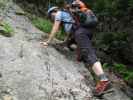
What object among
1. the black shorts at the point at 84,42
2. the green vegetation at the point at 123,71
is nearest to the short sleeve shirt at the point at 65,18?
the black shorts at the point at 84,42

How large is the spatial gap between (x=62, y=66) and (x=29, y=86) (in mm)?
1408

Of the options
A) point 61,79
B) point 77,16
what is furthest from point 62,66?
point 77,16

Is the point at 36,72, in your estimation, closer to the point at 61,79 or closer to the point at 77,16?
the point at 61,79

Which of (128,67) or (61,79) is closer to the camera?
(61,79)

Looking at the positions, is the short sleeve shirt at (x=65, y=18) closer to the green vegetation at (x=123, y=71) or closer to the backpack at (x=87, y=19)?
the backpack at (x=87, y=19)

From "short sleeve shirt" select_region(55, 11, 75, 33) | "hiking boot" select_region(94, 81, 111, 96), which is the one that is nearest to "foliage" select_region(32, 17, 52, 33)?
"short sleeve shirt" select_region(55, 11, 75, 33)

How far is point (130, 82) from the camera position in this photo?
9180 mm

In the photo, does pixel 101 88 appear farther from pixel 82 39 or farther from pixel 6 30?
pixel 6 30

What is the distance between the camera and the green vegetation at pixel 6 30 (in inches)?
359

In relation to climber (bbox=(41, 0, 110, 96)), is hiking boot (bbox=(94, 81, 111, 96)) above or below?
below

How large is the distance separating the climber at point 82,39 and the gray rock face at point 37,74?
0.85 feet

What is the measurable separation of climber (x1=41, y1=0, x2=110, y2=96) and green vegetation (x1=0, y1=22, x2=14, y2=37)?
88 centimetres

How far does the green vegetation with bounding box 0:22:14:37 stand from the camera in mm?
9117

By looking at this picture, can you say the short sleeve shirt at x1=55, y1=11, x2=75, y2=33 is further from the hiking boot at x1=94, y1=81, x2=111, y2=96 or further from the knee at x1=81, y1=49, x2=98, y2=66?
the hiking boot at x1=94, y1=81, x2=111, y2=96
